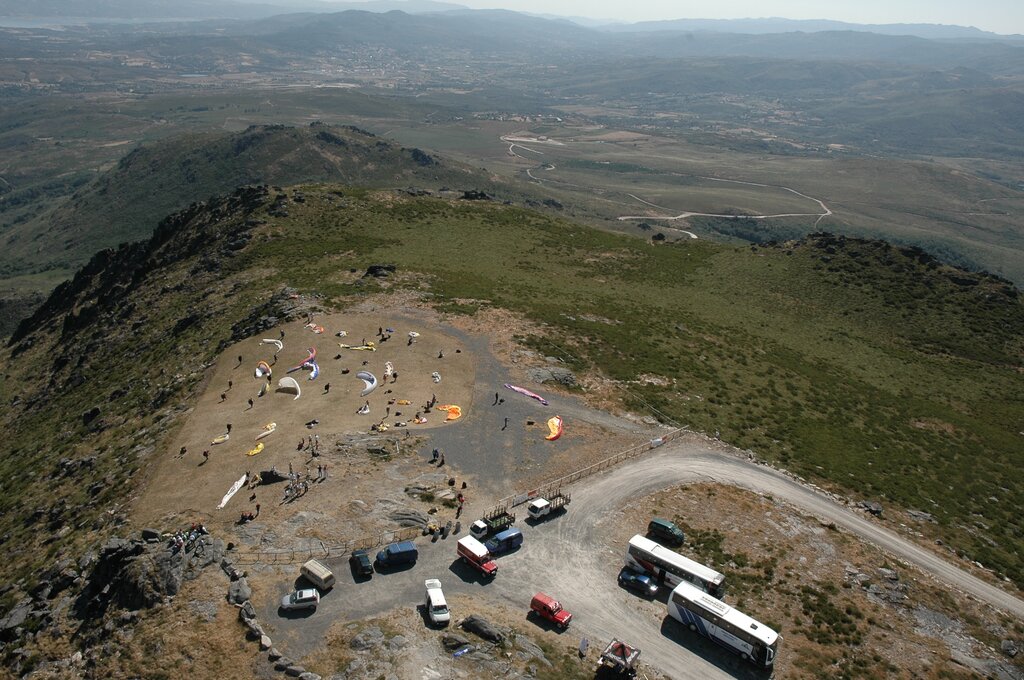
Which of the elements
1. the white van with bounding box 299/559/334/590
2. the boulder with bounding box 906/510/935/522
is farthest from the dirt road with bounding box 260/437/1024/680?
the boulder with bounding box 906/510/935/522

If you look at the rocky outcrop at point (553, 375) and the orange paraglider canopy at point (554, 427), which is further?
the rocky outcrop at point (553, 375)

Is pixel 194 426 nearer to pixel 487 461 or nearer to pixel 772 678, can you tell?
pixel 487 461

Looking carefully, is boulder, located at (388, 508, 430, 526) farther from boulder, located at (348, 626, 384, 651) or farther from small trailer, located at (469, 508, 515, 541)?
boulder, located at (348, 626, 384, 651)

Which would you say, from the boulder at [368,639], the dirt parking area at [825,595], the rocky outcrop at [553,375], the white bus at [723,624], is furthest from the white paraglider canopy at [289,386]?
the white bus at [723,624]

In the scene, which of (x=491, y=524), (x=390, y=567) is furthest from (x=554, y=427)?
(x=390, y=567)

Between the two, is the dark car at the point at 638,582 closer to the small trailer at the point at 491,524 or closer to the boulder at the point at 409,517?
the small trailer at the point at 491,524

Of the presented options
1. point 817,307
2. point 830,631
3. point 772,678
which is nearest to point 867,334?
point 817,307
